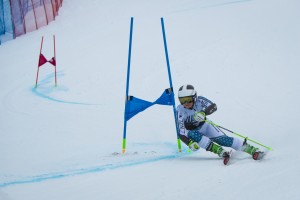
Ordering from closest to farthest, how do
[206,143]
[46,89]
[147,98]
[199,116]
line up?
[206,143] < [199,116] < [147,98] < [46,89]

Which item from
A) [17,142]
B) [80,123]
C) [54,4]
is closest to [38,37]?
[54,4]

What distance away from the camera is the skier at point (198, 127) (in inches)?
213

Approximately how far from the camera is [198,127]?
5875 mm

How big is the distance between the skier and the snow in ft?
0.63

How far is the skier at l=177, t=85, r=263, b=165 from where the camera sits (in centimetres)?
540

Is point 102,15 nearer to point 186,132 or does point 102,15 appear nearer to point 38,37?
point 38,37

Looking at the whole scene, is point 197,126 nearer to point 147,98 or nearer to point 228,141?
point 228,141

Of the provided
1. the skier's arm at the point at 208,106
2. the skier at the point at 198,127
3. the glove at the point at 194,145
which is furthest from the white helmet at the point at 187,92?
the glove at the point at 194,145

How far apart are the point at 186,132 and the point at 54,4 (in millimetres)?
16052

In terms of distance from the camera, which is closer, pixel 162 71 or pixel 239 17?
pixel 162 71

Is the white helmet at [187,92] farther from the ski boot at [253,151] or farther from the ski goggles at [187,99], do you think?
the ski boot at [253,151]

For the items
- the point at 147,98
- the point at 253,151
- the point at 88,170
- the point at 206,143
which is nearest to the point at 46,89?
the point at 147,98

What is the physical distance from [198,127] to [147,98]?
4889 mm

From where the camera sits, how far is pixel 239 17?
1727 centimetres
